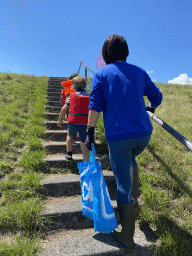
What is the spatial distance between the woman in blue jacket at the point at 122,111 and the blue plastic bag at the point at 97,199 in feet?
0.44

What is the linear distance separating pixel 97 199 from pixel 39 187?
1.07 metres

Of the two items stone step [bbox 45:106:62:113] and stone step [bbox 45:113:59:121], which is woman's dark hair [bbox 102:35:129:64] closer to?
stone step [bbox 45:113:59:121]

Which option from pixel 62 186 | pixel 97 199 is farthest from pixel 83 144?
pixel 97 199

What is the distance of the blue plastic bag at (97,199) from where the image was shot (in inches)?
66.6

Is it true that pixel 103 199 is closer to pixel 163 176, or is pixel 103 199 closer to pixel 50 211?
pixel 50 211

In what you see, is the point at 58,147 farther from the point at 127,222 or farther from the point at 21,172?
the point at 127,222

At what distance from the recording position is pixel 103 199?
1.72 meters

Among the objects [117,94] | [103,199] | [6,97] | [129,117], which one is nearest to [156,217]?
[103,199]

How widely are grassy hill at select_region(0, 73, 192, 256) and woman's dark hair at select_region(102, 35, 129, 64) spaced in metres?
1.74

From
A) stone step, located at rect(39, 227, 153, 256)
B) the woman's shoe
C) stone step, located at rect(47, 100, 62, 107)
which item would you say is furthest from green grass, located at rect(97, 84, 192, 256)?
stone step, located at rect(47, 100, 62, 107)

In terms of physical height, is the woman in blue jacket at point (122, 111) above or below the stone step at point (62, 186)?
above

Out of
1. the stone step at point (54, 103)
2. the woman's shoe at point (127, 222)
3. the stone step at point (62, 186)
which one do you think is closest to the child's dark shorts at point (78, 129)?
the stone step at point (62, 186)

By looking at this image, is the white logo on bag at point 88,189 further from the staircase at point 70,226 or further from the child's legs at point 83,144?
the child's legs at point 83,144

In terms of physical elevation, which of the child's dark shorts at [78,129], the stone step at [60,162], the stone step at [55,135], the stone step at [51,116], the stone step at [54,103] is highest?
the stone step at [54,103]
